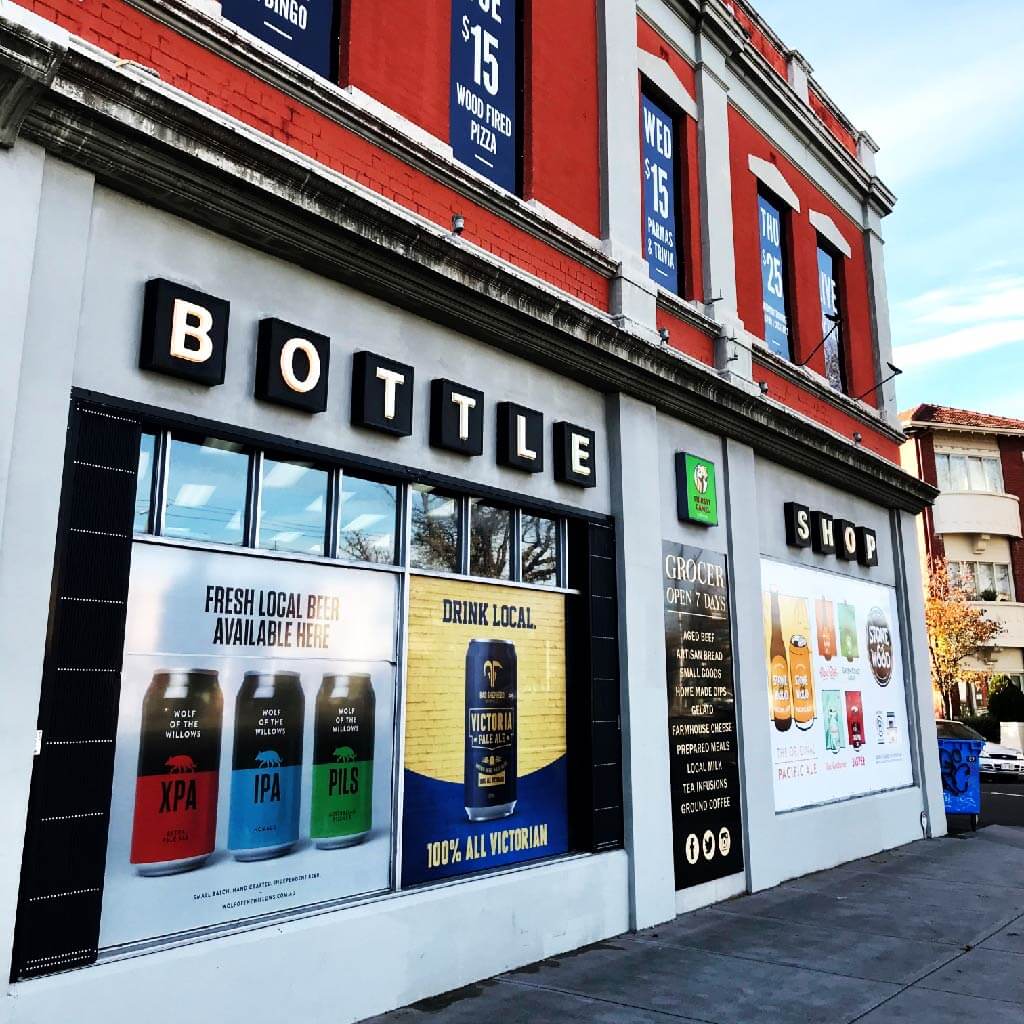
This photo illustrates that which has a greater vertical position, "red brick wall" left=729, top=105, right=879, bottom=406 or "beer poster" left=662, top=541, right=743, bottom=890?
"red brick wall" left=729, top=105, right=879, bottom=406

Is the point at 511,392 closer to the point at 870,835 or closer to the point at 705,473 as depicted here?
the point at 705,473

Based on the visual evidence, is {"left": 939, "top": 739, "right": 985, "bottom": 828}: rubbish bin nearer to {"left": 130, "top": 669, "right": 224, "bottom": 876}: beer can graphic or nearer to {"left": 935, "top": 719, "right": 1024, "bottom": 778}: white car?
{"left": 935, "top": 719, "right": 1024, "bottom": 778}: white car

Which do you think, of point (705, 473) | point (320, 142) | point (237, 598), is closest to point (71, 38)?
point (320, 142)

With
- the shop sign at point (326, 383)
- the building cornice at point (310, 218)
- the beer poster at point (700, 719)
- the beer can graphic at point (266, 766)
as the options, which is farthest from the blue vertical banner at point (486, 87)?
the beer can graphic at point (266, 766)

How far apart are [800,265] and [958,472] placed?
26.4 metres

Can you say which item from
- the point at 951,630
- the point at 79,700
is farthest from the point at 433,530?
the point at 951,630

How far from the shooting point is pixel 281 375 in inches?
225

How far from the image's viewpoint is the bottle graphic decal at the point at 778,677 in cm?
1051

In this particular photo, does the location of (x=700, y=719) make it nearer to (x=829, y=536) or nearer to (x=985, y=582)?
(x=829, y=536)

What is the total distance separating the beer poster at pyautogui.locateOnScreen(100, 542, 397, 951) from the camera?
16.2 ft

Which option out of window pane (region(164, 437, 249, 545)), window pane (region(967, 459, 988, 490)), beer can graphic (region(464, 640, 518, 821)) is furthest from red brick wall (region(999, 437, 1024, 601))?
window pane (region(164, 437, 249, 545))

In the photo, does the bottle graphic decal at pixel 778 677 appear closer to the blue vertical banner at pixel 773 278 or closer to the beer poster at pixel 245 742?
the blue vertical banner at pixel 773 278

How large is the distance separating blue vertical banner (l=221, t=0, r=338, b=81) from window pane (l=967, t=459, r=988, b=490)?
3471cm

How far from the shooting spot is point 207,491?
216 inches
